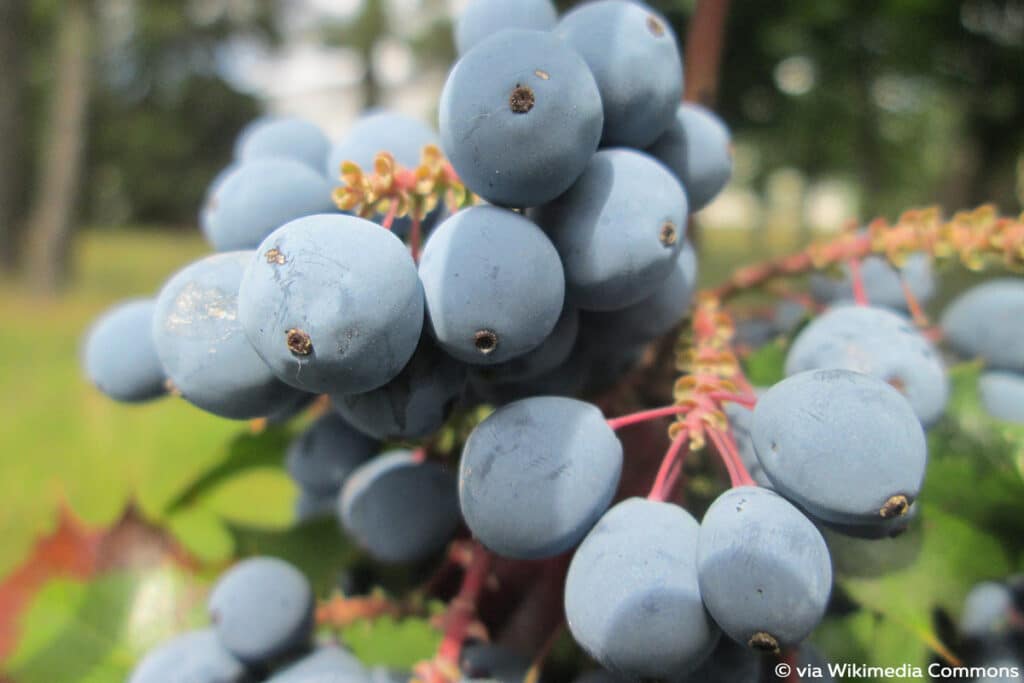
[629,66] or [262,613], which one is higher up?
[629,66]

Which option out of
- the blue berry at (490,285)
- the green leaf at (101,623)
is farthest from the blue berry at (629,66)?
the green leaf at (101,623)

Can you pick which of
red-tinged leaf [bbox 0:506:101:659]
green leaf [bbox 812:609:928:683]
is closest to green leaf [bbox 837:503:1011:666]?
green leaf [bbox 812:609:928:683]

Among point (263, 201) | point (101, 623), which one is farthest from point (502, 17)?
point (101, 623)

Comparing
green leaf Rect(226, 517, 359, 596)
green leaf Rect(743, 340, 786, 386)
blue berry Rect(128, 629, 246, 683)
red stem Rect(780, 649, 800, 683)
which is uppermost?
green leaf Rect(743, 340, 786, 386)

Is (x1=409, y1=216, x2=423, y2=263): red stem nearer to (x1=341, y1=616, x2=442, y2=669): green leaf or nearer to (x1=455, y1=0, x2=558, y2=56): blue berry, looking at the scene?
(x1=455, y1=0, x2=558, y2=56): blue berry

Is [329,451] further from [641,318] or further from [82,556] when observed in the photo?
[82,556]

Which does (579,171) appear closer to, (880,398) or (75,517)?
(880,398)
